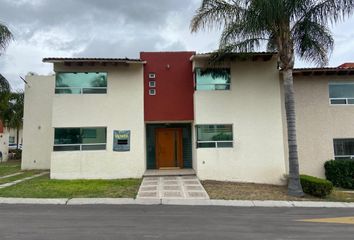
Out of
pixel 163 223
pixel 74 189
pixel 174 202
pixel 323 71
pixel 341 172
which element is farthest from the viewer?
pixel 323 71

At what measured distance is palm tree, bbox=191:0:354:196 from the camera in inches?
478

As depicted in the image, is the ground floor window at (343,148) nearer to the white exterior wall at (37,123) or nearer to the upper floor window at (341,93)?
the upper floor window at (341,93)

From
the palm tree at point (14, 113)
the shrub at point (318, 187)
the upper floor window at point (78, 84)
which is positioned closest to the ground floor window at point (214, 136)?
the shrub at point (318, 187)

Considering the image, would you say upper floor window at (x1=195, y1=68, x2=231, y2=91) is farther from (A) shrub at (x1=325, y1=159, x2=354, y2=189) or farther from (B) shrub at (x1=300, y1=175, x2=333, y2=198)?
(A) shrub at (x1=325, y1=159, x2=354, y2=189)

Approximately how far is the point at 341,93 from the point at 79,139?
13566 mm

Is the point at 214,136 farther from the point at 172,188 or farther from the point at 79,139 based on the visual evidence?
the point at 79,139

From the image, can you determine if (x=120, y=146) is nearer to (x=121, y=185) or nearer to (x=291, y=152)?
(x=121, y=185)

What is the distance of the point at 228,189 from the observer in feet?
42.9

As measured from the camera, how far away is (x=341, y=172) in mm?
15281

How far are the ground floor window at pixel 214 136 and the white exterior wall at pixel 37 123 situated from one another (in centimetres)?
1060

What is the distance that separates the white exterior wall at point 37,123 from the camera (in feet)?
68.0

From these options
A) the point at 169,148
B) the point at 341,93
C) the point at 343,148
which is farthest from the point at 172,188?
the point at 341,93

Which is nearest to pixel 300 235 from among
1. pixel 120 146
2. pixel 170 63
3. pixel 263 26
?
pixel 263 26

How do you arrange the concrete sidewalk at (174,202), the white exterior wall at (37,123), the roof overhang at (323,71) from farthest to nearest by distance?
1. the white exterior wall at (37,123)
2. the roof overhang at (323,71)
3. the concrete sidewalk at (174,202)
